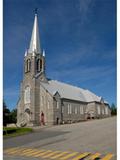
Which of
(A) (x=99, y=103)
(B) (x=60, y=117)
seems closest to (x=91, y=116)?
(A) (x=99, y=103)

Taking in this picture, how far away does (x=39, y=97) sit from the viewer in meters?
32.2

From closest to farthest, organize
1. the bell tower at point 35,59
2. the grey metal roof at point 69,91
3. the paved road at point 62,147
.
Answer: the paved road at point 62,147 → the bell tower at point 35,59 → the grey metal roof at point 69,91

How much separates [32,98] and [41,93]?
1514 millimetres

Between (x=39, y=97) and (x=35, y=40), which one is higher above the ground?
(x=35, y=40)

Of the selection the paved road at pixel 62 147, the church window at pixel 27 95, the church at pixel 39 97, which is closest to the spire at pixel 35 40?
the church at pixel 39 97

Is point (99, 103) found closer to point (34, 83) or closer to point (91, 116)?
point (91, 116)

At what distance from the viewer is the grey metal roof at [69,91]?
110 feet

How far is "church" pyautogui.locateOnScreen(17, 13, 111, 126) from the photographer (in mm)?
31234

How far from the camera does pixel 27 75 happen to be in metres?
32.7

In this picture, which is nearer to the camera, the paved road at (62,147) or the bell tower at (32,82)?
the paved road at (62,147)

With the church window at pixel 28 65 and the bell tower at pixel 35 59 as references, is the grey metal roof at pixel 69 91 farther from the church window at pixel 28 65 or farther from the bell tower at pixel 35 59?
the church window at pixel 28 65

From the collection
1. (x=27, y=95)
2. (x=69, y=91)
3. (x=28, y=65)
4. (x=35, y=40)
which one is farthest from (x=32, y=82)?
(x=69, y=91)

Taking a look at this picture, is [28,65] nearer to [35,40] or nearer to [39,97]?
[35,40]

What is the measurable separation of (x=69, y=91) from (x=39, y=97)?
7.43 m
